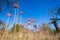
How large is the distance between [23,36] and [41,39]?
763 millimetres

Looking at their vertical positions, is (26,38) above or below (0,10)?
below

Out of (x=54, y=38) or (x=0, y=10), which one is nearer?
(x=54, y=38)

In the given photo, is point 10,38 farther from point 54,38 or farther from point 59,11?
point 59,11

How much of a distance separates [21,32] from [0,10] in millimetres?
5674

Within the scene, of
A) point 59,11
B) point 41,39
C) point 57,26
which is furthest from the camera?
point 59,11

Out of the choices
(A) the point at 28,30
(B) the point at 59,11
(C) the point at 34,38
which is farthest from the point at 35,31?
(B) the point at 59,11

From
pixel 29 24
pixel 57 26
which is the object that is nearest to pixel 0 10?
pixel 57 26

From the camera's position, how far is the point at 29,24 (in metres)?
6.99

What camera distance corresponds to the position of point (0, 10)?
39.7 feet

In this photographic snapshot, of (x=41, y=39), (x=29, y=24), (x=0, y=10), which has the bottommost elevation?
(x=41, y=39)

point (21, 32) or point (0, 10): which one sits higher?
point (0, 10)

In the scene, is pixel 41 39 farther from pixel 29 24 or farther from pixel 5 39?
pixel 5 39

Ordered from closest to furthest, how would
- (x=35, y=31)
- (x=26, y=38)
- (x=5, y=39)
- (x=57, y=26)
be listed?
(x=5, y=39) < (x=26, y=38) < (x=35, y=31) < (x=57, y=26)

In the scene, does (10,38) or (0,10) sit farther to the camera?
(0,10)
